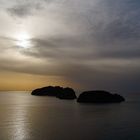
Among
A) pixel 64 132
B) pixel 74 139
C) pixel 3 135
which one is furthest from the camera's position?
pixel 64 132

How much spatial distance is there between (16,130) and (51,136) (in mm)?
14143

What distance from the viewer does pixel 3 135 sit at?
65750 mm

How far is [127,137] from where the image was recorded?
6372 centimetres

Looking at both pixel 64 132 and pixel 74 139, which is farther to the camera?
pixel 64 132

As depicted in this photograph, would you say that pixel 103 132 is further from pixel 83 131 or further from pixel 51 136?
pixel 51 136

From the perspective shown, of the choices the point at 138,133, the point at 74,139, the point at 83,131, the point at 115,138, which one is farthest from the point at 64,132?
the point at 138,133

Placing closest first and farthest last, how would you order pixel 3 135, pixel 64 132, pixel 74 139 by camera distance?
pixel 74 139, pixel 3 135, pixel 64 132

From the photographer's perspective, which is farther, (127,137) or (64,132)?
(64,132)

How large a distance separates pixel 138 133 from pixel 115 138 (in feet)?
32.7

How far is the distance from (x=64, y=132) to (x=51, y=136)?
6.77 m

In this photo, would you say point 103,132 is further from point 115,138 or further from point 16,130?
point 16,130

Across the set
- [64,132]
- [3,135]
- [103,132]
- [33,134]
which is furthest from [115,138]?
[3,135]

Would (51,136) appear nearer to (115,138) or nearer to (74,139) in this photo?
(74,139)

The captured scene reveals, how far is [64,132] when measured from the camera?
230 feet
